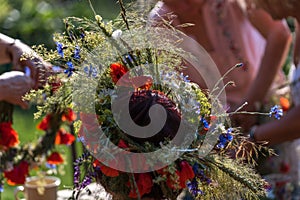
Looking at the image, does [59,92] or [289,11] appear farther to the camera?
[289,11]

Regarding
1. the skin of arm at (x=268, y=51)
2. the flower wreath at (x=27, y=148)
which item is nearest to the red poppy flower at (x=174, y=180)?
the flower wreath at (x=27, y=148)

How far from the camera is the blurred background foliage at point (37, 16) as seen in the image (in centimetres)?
709

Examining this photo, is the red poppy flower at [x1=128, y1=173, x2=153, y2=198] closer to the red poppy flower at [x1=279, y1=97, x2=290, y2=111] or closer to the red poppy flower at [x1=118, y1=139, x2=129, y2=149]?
the red poppy flower at [x1=118, y1=139, x2=129, y2=149]

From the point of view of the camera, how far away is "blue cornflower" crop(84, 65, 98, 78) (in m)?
1.45

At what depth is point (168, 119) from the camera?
57.5 inches

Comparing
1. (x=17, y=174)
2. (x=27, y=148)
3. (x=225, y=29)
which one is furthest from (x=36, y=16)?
(x=17, y=174)

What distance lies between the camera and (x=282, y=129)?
2.60 meters

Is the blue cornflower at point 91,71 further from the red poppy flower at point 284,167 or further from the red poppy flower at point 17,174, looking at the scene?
the red poppy flower at point 284,167

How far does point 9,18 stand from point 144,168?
6.19m

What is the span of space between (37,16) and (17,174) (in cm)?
519

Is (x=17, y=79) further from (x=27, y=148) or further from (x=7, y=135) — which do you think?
(x=27, y=148)

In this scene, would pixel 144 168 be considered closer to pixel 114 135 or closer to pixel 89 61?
pixel 114 135

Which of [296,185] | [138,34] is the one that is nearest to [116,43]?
[138,34]

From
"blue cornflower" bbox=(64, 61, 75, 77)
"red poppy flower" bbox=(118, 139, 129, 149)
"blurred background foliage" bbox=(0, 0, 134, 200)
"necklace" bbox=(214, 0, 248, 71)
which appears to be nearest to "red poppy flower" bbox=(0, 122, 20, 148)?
"blue cornflower" bbox=(64, 61, 75, 77)
